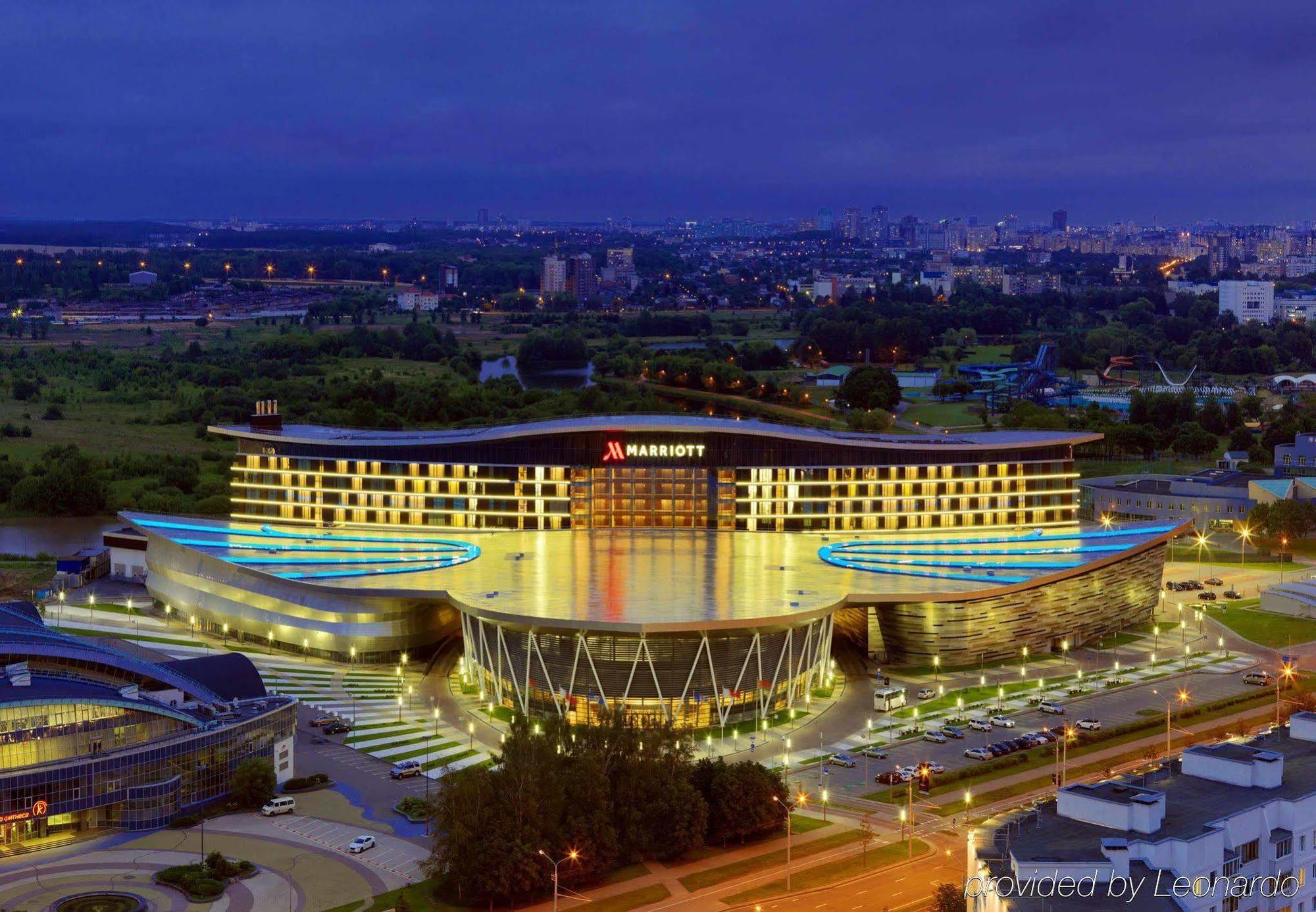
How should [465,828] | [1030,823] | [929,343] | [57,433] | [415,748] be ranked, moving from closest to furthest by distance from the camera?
[1030,823] → [465,828] → [415,748] → [57,433] → [929,343]

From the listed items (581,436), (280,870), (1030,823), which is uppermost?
(581,436)

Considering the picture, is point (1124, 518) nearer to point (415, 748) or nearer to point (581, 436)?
point (581, 436)

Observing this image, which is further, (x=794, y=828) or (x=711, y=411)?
(x=711, y=411)

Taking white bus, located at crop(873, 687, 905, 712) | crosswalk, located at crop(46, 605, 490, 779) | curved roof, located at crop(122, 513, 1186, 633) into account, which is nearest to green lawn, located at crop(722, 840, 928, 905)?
curved roof, located at crop(122, 513, 1186, 633)

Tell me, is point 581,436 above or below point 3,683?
above

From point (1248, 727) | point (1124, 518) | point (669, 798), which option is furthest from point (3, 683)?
point (1124, 518)

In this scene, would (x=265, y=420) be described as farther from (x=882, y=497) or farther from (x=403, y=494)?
(x=882, y=497)

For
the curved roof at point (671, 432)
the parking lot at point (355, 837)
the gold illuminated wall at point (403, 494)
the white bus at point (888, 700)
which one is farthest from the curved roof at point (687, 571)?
the parking lot at point (355, 837)
